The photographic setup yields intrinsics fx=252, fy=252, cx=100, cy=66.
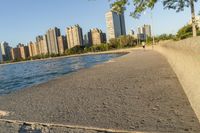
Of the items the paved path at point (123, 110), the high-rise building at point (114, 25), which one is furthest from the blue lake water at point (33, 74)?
the high-rise building at point (114, 25)

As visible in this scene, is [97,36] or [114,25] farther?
[97,36]

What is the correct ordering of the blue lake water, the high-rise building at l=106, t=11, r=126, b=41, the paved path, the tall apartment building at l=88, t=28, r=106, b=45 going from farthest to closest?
the tall apartment building at l=88, t=28, r=106, b=45, the high-rise building at l=106, t=11, r=126, b=41, the blue lake water, the paved path

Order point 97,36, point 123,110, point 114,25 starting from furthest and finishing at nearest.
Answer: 1. point 97,36
2. point 114,25
3. point 123,110

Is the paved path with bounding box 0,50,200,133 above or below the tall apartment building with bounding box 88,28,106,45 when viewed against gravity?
below

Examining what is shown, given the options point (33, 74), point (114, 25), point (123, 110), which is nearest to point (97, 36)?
point (114, 25)

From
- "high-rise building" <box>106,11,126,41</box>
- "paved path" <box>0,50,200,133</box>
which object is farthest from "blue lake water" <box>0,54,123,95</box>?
"high-rise building" <box>106,11,126,41</box>

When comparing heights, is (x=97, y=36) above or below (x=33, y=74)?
above

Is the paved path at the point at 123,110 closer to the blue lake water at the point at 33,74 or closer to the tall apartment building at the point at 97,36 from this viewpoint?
the blue lake water at the point at 33,74

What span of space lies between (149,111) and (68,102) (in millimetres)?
2731

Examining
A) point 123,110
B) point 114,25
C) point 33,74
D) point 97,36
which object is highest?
point 114,25

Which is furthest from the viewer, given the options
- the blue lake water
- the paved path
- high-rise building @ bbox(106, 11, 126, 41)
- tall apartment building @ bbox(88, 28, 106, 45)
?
tall apartment building @ bbox(88, 28, 106, 45)

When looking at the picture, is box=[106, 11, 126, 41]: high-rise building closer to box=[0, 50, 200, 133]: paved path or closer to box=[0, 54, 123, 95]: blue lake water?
box=[0, 54, 123, 95]: blue lake water

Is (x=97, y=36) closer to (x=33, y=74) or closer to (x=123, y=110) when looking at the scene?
(x=33, y=74)

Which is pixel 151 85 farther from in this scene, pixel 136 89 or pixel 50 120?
pixel 50 120
